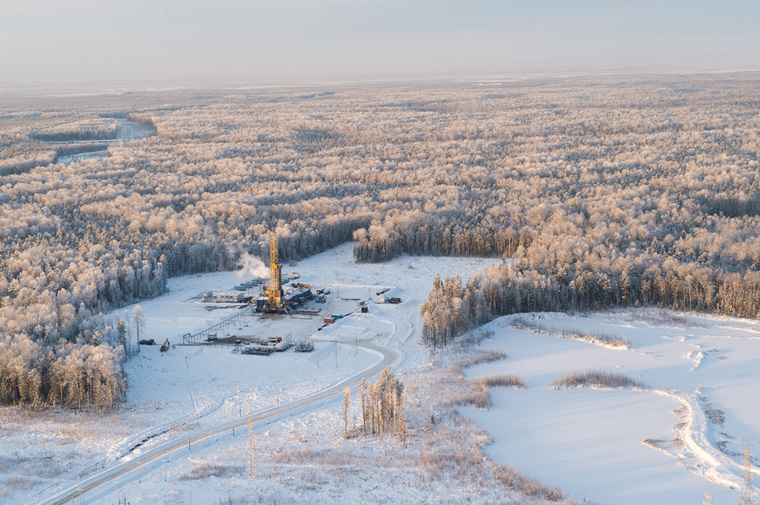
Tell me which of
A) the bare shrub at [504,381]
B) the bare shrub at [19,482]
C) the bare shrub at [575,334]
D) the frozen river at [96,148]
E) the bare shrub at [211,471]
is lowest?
the bare shrub at [575,334]

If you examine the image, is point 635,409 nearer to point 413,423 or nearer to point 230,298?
point 413,423

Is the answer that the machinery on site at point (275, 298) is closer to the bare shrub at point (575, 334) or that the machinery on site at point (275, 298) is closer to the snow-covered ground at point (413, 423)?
the snow-covered ground at point (413, 423)

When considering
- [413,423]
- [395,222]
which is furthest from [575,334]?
[395,222]

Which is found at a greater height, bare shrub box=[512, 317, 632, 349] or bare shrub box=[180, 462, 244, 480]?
bare shrub box=[180, 462, 244, 480]

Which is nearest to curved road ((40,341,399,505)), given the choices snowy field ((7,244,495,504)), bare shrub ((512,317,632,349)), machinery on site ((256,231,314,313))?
snowy field ((7,244,495,504))

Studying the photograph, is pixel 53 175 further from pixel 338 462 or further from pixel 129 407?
pixel 338 462

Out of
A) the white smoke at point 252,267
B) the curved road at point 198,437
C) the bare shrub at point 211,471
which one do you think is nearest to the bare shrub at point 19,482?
the curved road at point 198,437

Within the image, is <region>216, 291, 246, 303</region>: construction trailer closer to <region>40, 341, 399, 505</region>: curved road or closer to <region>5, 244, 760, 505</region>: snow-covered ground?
<region>5, 244, 760, 505</region>: snow-covered ground
